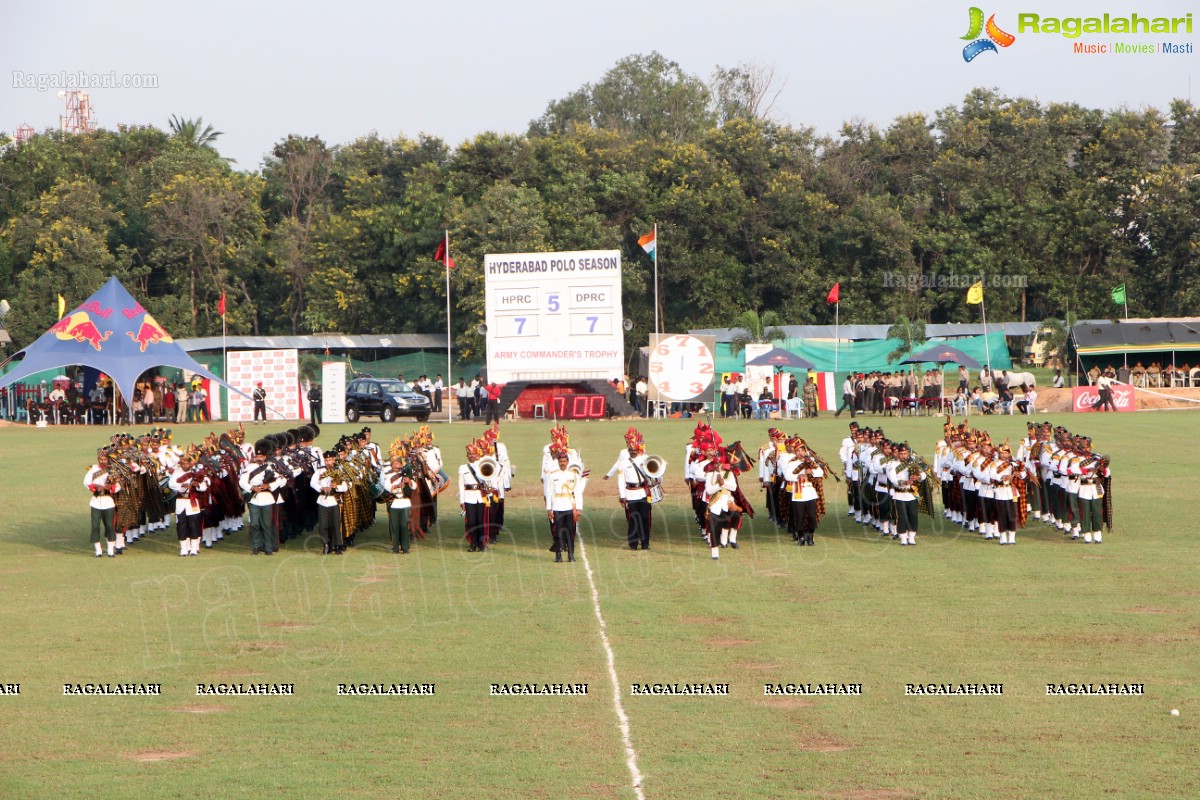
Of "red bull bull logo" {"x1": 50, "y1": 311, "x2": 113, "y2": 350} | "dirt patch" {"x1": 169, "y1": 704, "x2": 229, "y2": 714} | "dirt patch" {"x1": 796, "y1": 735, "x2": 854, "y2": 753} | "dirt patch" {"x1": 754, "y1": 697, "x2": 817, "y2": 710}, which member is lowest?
"dirt patch" {"x1": 796, "y1": 735, "x2": 854, "y2": 753}

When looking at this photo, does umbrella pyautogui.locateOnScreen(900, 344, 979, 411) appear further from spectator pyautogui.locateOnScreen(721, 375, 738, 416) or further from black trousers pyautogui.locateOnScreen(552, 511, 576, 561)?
black trousers pyautogui.locateOnScreen(552, 511, 576, 561)

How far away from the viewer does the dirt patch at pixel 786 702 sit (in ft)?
Result: 33.8

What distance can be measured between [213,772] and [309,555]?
31.9ft

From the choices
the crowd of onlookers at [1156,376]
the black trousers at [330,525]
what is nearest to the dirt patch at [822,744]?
the black trousers at [330,525]

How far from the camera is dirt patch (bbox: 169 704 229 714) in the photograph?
10.3 m

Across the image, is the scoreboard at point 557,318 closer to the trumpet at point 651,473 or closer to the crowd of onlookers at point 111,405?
the crowd of onlookers at point 111,405

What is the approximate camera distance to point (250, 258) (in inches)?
2493

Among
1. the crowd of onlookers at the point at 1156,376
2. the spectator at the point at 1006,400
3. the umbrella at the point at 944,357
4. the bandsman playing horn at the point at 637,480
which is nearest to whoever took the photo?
the bandsman playing horn at the point at 637,480

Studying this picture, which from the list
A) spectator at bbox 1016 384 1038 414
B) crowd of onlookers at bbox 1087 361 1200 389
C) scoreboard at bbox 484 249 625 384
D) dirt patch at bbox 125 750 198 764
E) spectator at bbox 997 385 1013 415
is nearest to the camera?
dirt patch at bbox 125 750 198 764

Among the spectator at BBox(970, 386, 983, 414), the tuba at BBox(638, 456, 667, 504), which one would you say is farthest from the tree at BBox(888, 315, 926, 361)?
the tuba at BBox(638, 456, 667, 504)

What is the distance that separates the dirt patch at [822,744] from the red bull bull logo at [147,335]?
120 feet

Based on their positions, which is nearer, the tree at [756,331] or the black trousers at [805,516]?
the black trousers at [805,516]

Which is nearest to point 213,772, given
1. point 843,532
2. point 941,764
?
point 941,764

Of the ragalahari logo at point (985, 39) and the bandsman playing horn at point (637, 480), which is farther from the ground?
the ragalahari logo at point (985, 39)
